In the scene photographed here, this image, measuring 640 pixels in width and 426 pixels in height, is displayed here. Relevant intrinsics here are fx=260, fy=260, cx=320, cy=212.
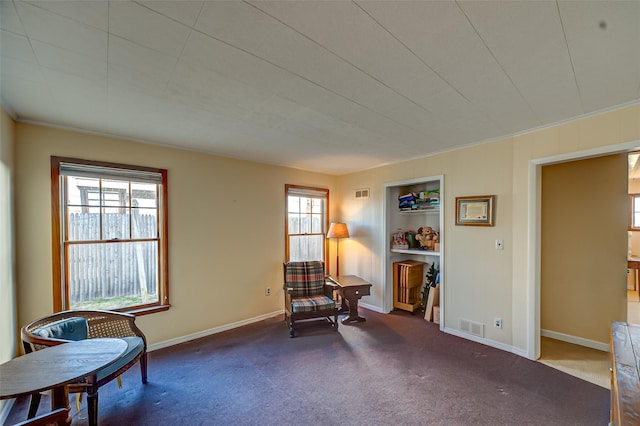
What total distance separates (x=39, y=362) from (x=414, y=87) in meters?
2.99

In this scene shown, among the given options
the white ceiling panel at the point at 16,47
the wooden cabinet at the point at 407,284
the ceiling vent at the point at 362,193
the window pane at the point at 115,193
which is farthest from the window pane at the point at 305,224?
the white ceiling panel at the point at 16,47

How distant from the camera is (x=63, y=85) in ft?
5.98

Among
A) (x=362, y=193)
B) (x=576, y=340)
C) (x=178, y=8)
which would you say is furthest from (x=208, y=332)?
(x=576, y=340)

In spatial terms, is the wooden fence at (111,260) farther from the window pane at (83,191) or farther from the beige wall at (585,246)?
the beige wall at (585,246)

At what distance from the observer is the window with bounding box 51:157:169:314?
8.60 feet

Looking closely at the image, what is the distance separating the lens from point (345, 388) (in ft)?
7.62

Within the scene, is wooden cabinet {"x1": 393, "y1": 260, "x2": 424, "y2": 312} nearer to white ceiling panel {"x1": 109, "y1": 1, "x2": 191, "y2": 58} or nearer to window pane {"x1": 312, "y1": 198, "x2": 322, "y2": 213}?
window pane {"x1": 312, "y1": 198, "x2": 322, "y2": 213}

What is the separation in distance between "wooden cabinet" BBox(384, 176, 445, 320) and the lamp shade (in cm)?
74

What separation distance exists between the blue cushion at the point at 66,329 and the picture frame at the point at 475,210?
160 inches

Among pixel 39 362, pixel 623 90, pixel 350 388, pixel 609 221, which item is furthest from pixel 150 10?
pixel 609 221

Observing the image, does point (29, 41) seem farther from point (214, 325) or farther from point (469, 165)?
point (469, 165)

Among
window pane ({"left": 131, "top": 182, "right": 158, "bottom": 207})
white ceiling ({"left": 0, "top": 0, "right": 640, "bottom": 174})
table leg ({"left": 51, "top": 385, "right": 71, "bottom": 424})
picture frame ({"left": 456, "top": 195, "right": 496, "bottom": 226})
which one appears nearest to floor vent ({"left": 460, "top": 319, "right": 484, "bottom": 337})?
picture frame ({"left": 456, "top": 195, "right": 496, "bottom": 226})

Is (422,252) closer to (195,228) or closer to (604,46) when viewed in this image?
(604,46)

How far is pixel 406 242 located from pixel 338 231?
3.82 ft
